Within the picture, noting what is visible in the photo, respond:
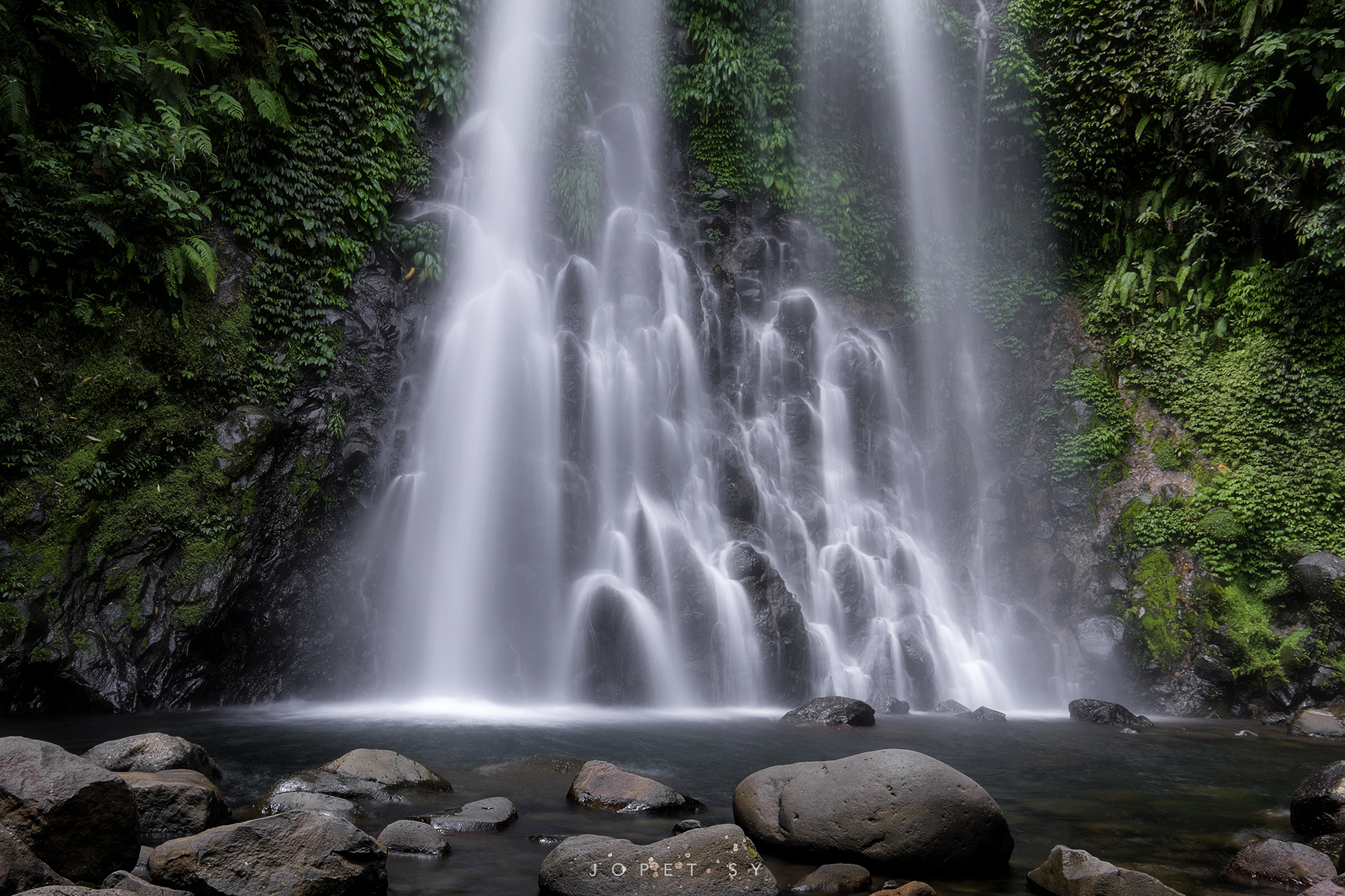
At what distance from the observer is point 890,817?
4.61 meters

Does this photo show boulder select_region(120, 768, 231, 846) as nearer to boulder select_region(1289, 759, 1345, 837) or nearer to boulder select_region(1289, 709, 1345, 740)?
boulder select_region(1289, 759, 1345, 837)

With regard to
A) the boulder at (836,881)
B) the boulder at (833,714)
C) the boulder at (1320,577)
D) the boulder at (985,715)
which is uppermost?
the boulder at (1320,577)

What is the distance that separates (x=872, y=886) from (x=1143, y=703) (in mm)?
11206

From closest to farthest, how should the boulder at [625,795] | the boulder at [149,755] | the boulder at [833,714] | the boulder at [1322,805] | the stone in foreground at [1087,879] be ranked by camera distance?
1. the stone in foreground at [1087,879]
2. the boulder at [1322,805]
3. the boulder at [149,755]
4. the boulder at [625,795]
5. the boulder at [833,714]

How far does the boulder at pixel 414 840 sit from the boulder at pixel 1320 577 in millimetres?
13642

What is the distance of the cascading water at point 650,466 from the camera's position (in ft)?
38.2

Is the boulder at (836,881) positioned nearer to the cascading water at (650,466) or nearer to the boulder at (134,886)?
the boulder at (134,886)

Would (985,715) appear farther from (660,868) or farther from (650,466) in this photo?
(660,868)

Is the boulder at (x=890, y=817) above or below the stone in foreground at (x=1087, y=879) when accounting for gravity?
above

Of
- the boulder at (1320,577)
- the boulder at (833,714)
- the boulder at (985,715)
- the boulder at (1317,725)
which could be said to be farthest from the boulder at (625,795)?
the boulder at (1320,577)

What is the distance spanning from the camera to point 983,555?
15875mm

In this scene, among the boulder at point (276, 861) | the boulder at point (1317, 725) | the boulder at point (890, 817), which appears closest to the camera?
the boulder at point (276, 861)

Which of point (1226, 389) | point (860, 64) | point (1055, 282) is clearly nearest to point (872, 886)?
point (1226, 389)

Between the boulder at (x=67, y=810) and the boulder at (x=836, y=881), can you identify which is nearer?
the boulder at (x=67, y=810)
